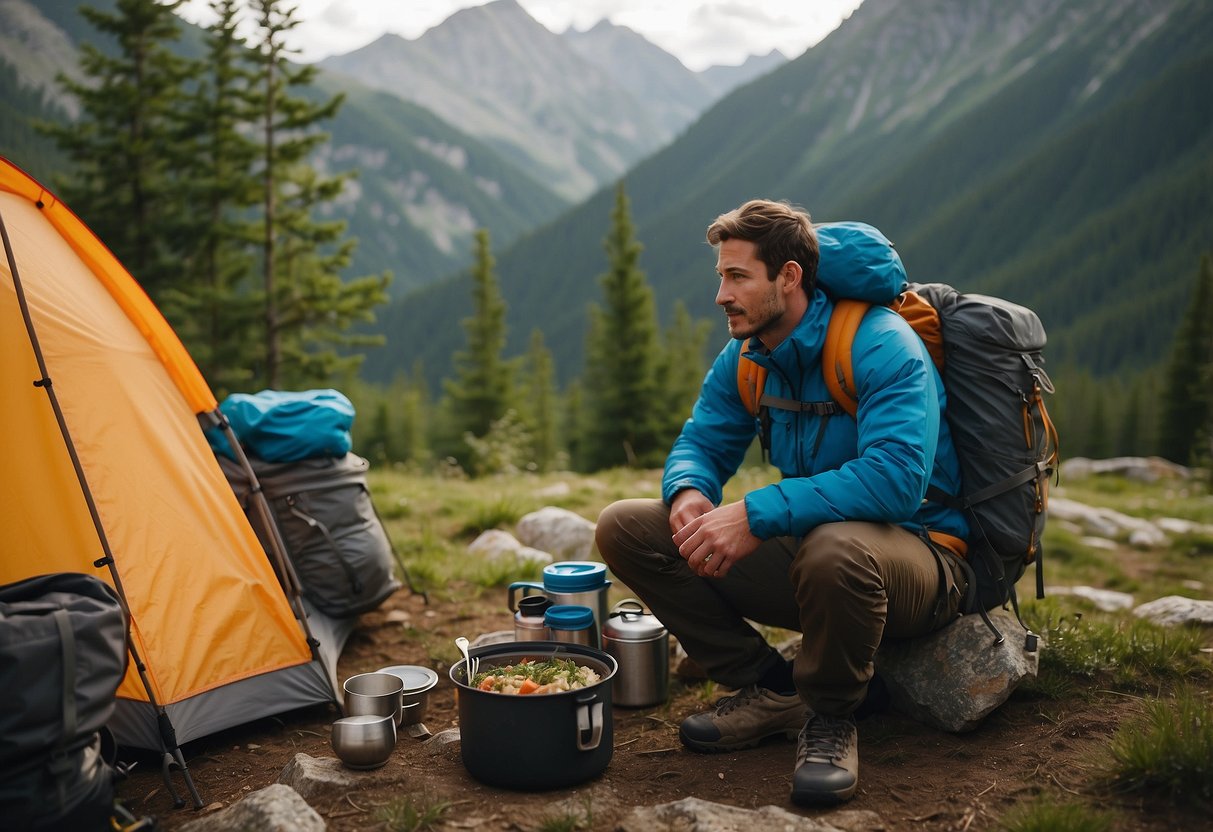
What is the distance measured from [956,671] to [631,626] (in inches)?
62.7

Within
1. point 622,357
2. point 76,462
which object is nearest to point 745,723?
point 76,462

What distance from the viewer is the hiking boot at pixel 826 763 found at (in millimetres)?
3316

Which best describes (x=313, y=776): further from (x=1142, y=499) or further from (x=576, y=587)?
(x=1142, y=499)

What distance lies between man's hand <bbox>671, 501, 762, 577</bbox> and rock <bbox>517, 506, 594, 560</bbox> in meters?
3.98

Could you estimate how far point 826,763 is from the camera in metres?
3.42

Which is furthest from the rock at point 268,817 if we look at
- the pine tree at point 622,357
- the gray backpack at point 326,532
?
the pine tree at point 622,357

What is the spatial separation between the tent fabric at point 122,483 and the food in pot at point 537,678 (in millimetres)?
1425

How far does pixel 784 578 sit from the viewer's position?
13.0 feet

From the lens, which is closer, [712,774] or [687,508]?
[712,774]

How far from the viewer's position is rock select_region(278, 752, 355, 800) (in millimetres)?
3535

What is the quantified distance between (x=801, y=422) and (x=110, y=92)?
80.7ft

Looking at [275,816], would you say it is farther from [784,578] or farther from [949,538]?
[949,538]

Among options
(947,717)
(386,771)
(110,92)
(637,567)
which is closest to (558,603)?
(637,567)

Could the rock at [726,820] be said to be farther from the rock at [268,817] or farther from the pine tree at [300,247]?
the pine tree at [300,247]
